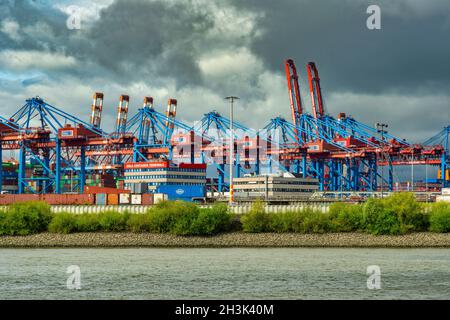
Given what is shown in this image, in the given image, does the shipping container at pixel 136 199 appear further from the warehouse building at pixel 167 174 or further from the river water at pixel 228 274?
the warehouse building at pixel 167 174

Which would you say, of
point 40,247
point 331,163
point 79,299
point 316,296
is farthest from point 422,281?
point 331,163

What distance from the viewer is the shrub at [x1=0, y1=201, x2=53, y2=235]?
73.1 metres

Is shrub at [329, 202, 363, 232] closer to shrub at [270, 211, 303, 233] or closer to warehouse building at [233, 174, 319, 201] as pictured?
shrub at [270, 211, 303, 233]

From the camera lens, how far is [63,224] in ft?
240

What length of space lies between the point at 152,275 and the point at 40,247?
28.0m

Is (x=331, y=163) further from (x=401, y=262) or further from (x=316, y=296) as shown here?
(x=316, y=296)

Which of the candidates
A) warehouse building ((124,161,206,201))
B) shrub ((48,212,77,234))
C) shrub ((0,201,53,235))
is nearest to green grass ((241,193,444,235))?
shrub ((48,212,77,234))

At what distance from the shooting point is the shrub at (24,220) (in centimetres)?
7312

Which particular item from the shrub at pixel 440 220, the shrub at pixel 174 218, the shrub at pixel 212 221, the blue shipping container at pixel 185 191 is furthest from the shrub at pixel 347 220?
the blue shipping container at pixel 185 191

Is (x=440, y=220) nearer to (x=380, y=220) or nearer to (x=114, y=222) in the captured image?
(x=380, y=220)

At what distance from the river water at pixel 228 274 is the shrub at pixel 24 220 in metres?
10.7

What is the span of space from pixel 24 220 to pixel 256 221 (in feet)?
83.2

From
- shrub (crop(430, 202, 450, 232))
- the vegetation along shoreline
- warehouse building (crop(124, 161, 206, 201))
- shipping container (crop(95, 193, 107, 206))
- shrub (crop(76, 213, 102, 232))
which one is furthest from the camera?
warehouse building (crop(124, 161, 206, 201))

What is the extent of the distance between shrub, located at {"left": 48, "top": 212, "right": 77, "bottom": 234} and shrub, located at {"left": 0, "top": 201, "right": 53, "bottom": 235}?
131 centimetres
